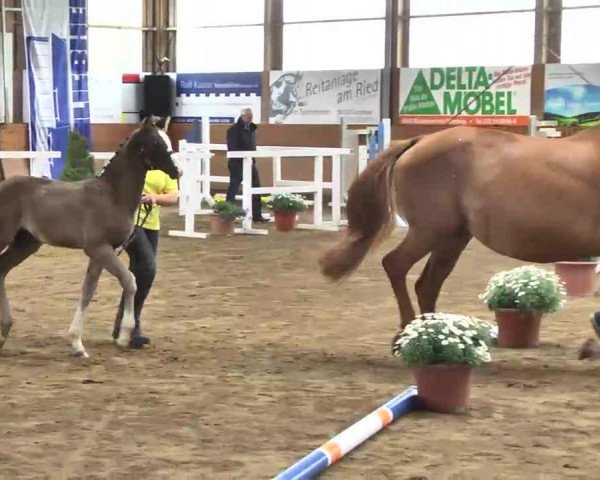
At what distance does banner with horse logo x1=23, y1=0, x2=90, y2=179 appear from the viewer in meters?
24.7

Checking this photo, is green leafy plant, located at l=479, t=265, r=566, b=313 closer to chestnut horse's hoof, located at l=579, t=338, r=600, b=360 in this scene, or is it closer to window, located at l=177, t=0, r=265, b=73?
chestnut horse's hoof, located at l=579, t=338, r=600, b=360

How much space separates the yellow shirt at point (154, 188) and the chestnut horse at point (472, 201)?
1274mm

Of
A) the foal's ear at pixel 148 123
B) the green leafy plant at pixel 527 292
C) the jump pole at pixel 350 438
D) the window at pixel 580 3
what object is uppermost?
the window at pixel 580 3

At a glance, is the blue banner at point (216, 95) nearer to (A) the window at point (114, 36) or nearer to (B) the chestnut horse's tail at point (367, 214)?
(A) the window at point (114, 36)

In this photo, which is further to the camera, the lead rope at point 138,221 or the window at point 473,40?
the window at point 473,40

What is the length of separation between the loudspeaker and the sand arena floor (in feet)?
57.7

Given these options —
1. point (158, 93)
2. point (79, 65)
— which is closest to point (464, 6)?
point (158, 93)

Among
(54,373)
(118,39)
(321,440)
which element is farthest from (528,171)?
(118,39)

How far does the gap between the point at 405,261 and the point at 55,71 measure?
63.1 feet

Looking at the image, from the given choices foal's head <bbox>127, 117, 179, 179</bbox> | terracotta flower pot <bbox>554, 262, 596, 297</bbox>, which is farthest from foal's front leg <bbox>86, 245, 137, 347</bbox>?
terracotta flower pot <bbox>554, 262, 596, 297</bbox>

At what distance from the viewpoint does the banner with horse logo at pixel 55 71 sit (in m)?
24.7

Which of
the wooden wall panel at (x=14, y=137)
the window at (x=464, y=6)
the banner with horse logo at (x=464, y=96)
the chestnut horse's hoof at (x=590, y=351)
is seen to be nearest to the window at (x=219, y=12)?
the window at (x=464, y=6)

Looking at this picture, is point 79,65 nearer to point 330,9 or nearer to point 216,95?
point 216,95

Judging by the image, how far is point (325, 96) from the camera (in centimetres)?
2552
